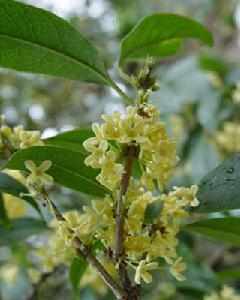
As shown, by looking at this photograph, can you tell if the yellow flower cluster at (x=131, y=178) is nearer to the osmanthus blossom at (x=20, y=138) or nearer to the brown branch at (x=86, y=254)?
the brown branch at (x=86, y=254)

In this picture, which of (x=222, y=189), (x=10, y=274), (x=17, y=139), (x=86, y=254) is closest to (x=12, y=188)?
(x=17, y=139)

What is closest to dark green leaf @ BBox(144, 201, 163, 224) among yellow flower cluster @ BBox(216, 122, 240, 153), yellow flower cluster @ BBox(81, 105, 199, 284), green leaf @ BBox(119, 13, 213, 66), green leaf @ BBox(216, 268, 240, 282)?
yellow flower cluster @ BBox(81, 105, 199, 284)

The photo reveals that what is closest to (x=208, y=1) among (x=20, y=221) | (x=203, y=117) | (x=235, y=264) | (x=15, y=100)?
(x=15, y=100)

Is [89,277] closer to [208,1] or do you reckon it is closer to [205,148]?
[205,148]

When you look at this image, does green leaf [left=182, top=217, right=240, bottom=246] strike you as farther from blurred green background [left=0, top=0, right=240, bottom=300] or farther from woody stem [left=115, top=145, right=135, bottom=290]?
blurred green background [left=0, top=0, right=240, bottom=300]

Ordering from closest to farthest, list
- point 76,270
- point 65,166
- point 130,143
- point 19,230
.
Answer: point 130,143 < point 65,166 < point 76,270 < point 19,230

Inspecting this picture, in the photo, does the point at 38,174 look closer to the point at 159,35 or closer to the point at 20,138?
the point at 20,138
